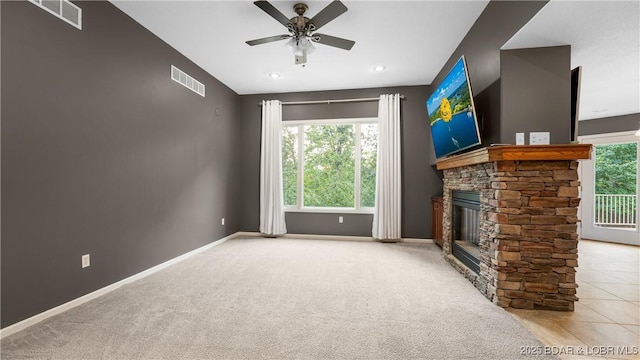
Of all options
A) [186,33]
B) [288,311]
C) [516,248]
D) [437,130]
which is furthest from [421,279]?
[186,33]

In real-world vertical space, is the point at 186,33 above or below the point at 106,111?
above

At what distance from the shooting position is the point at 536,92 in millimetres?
2271

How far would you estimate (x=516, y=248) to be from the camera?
2166mm

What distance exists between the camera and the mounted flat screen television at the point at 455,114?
2.39m

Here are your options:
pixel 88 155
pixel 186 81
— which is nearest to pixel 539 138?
pixel 88 155

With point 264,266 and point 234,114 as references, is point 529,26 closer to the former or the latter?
point 264,266

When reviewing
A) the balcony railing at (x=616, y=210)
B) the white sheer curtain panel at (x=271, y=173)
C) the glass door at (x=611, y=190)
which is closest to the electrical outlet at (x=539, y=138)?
the white sheer curtain panel at (x=271, y=173)

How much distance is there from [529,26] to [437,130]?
1.46 metres

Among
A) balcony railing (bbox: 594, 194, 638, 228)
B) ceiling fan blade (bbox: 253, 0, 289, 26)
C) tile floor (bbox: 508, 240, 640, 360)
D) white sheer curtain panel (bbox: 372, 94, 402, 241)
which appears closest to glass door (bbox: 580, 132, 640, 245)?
balcony railing (bbox: 594, 194, 638, 228)

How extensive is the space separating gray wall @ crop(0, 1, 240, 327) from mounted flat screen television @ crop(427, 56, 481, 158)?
3361mm

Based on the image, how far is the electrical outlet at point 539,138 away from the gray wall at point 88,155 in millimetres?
3925

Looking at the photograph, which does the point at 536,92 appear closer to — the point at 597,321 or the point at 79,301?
the point at 597,321

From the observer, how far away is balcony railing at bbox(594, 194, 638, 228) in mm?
4580

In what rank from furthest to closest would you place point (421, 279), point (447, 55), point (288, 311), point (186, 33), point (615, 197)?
point (615, 197) → point (447, 55) → point (186, 33) → point (421, 279) → point (288, 311)
